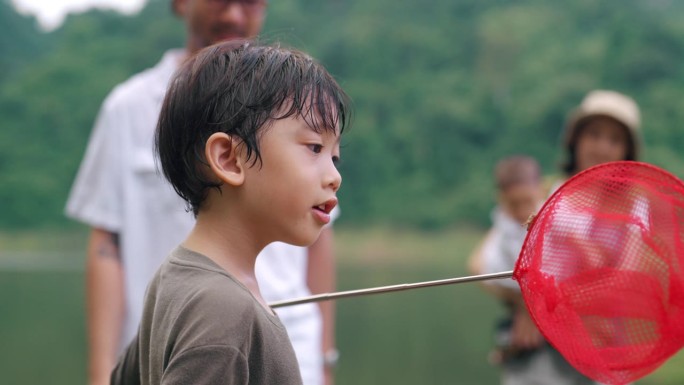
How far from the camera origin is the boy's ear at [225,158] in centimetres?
110

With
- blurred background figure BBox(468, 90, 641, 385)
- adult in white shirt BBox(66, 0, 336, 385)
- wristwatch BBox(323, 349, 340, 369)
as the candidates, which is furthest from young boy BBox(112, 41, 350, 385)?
blurred background figure BBox(468, 90, 641, 385)

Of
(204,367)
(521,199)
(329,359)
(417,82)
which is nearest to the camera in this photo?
(204,367)

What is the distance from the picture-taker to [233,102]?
1.11 meters

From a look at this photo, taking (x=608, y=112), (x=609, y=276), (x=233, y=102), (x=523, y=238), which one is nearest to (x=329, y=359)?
(x=523, y=238)

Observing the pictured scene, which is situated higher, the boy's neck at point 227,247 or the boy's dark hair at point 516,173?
the boy's neck at point 227,247

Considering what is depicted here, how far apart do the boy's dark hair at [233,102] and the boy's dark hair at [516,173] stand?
1.83 metres

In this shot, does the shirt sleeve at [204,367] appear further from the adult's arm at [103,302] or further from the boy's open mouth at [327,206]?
the adult's arm at [103,302]

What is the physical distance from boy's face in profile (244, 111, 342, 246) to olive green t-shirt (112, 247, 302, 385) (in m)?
0.08

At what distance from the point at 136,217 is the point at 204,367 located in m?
1.00

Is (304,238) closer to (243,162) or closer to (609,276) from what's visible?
(243,162)

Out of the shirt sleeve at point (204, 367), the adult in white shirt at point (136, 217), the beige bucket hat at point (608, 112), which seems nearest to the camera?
the shirt sleeve at point (204, 367)

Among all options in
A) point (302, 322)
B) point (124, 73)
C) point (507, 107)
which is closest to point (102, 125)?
point (302, 322)

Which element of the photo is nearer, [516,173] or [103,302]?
[103,302]

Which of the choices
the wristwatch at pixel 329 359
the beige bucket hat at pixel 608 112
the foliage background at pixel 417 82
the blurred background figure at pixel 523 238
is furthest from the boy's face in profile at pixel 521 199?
the foliage background at pixel 417 82
